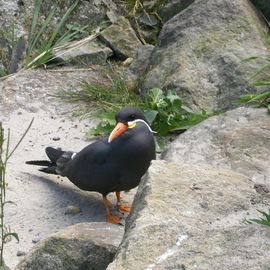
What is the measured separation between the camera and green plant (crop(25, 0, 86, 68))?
7.59 m

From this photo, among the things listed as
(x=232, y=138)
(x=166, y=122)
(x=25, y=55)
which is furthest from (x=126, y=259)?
(x=25, y=55)

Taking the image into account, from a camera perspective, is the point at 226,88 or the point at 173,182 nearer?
the point at 173,182

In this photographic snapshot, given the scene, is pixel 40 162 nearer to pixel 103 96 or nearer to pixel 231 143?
pixel 103 96

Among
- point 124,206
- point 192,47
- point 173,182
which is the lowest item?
point 124,206

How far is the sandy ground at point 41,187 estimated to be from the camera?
17.4ft

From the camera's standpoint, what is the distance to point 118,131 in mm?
5262

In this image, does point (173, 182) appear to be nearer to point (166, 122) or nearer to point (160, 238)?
point (160, 238)

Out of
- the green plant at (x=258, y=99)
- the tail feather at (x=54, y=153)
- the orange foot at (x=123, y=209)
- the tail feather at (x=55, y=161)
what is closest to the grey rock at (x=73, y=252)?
the orange foot at (x=123, y=209)

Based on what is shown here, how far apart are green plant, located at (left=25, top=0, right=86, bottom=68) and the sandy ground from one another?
652 mm

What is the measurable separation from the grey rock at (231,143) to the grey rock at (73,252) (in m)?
1.26

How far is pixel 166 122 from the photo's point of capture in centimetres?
640

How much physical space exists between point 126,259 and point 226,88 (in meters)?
3.42

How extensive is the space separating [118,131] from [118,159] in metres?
0.19

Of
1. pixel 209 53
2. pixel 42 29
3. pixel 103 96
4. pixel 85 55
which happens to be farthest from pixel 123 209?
pixel 42 29
